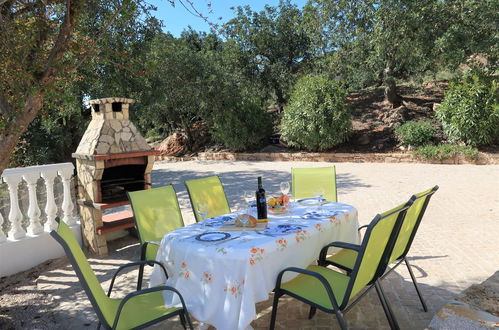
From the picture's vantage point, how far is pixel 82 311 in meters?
3.30

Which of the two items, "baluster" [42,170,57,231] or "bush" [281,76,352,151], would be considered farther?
"bush" [281,76,352,151]

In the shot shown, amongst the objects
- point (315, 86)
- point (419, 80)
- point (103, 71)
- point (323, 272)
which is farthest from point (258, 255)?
point (419, 80)

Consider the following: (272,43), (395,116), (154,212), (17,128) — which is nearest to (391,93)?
(395,116)

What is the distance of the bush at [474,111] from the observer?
1089 centimetres

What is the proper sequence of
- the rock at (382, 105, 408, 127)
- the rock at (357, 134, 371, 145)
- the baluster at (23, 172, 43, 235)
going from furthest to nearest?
1. the rock at (382, 105, 408, 127)
2. the rock at (357, 134, 371, 145)
3. the baluster at (23, 172, 43, 235)

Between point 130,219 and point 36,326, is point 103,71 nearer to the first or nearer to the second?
point 130,219

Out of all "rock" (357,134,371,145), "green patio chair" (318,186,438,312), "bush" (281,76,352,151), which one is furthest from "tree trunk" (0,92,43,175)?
"rock" (357,134,371,145)

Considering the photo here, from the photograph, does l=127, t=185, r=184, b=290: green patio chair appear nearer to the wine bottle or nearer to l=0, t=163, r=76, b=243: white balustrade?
the wine bottle

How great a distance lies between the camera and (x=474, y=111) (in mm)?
10992

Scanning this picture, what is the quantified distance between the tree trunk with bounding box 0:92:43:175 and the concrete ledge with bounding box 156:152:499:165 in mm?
11390

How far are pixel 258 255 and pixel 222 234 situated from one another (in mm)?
449

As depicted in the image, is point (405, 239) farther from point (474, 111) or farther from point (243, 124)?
point (243, 124)

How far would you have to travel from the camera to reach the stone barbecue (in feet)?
15.4

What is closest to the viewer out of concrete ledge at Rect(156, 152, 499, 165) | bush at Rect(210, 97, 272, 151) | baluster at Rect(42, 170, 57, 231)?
baluster at Rect(42, 170, 57, 231)
